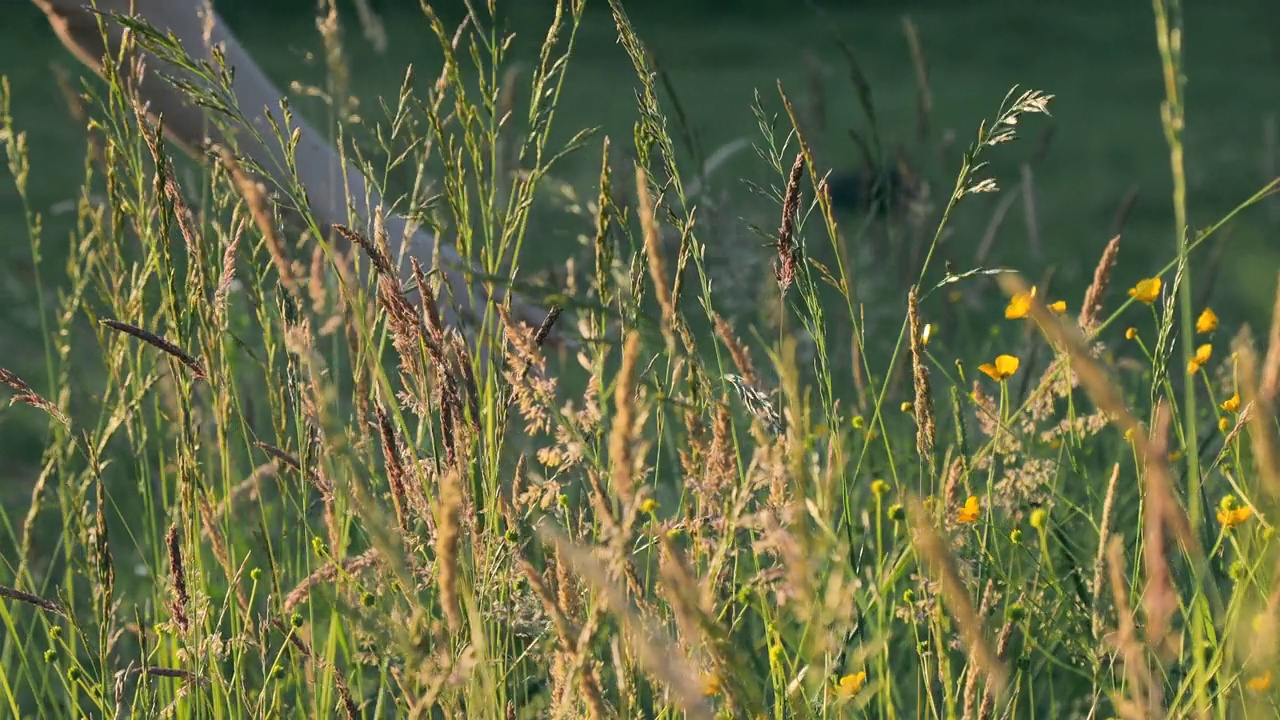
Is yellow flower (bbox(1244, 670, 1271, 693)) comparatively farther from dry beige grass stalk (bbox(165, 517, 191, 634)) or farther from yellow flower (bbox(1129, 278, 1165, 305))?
dry beige grass stalk (bbox(165, 517, 191, 634))

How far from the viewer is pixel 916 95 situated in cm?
999

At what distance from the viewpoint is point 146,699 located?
1.24m

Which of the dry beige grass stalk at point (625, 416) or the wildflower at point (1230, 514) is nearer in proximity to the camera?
the dry beige grass stalk at point (625, 416)

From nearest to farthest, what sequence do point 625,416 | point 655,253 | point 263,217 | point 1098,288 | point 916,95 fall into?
point 625,416 < point 655,253 < point 263,217 < point 1098,288 < point 916,95

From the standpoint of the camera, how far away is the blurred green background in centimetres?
537

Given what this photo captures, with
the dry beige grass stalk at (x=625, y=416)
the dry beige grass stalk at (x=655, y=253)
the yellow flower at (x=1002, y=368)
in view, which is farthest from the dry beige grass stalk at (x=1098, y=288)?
the dry beige grass stalk at (x=625, y=416)

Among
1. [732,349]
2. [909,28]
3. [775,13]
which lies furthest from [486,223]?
[775,13]

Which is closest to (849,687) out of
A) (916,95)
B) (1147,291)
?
(1147,291)

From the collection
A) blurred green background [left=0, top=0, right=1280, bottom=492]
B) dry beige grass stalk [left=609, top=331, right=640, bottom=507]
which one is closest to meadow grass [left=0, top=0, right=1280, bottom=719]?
dry beige grass stalk [left=609, top=331, right=640, bottom=507]

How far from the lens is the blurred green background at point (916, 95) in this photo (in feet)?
17.6

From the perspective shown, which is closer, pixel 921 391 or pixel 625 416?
pixel 625 416

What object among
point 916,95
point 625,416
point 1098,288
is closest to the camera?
point 625,416

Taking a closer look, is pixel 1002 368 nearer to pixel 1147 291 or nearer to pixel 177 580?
pixel 1147 291

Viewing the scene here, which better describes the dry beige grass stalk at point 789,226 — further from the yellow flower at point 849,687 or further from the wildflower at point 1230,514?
the wildflower at point 1230,514
